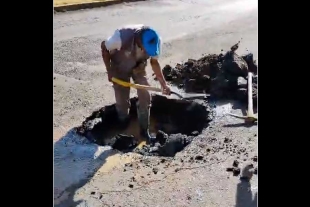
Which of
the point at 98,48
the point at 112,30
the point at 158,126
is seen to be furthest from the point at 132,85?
the point at 112,30

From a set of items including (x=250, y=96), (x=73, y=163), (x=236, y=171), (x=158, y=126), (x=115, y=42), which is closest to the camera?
(x=236, y=171)

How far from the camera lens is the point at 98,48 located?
33.1 feet

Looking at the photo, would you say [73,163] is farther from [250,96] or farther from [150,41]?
[250,96]

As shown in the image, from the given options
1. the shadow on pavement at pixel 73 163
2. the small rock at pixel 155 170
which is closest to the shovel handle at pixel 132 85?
the shadow on pavement at pixel 73 163

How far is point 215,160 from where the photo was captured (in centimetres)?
611

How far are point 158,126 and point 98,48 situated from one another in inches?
124

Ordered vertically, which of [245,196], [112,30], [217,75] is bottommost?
[245,196]

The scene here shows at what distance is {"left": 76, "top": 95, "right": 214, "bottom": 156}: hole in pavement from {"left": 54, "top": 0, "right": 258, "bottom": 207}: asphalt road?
0.24 metres

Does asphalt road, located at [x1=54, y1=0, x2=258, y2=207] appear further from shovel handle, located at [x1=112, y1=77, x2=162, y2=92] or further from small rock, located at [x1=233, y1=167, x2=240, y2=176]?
shovel handle, located at [x1=112, y1=77, x2=162, y2=92]

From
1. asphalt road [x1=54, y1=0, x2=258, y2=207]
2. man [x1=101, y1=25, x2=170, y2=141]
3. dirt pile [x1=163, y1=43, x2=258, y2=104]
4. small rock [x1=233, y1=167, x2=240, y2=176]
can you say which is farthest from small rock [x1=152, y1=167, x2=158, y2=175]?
dirt pile [x1=163, y1=43, x2=258, y2=104]

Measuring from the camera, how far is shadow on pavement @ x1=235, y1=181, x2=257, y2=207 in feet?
17.3
